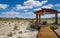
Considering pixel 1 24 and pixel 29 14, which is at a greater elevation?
pixel 29 14

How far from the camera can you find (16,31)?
21.4 ft

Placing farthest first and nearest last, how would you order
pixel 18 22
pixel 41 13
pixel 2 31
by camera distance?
pixel 18 22, pixel 41 13, pixel 2 31

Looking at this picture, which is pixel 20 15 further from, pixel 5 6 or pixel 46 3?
pixel 46 3

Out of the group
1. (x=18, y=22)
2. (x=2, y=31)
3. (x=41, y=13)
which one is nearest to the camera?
(x=2, y=31)

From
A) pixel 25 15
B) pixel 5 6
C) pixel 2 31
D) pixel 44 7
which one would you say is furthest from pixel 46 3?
pixel 2 31

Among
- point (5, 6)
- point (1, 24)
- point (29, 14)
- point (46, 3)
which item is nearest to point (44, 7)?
point (46, 3)

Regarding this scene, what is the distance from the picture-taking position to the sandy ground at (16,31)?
573 cm

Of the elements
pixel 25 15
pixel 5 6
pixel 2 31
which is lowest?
→ pixel 2 31

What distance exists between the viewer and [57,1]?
6.47m

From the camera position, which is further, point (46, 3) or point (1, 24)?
point (1, 24)

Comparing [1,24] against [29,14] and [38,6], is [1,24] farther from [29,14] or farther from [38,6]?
[38,6]

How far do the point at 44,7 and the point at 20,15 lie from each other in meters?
1.10

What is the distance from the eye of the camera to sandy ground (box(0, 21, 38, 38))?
5730mm

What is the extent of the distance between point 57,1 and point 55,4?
21 cm
